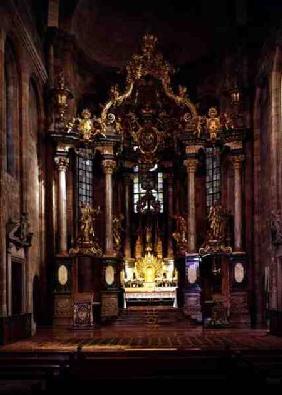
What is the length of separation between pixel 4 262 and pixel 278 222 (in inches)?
317

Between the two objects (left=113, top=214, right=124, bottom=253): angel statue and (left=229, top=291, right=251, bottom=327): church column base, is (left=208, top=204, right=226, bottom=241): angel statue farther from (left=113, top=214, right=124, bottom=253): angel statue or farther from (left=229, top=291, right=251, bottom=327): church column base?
(left=113, top=214, right=124, bottom=253): angel statue

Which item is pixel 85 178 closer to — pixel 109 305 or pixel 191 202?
pixel 191 202

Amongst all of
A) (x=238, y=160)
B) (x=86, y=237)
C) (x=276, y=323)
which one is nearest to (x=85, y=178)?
(x=86, y=237)

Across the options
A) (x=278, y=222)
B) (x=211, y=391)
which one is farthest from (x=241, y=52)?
(x=211, y=391)

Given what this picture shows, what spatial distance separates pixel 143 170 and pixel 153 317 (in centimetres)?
649

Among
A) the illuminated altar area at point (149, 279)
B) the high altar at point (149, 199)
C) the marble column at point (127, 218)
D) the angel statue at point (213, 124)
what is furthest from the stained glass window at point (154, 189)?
the angel statue at point (213, 124)

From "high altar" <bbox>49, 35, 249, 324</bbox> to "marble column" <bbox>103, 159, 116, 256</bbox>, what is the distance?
0.12 ft

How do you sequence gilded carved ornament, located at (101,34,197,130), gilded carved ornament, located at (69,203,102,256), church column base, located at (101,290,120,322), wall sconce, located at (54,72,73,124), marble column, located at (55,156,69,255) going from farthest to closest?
gilded carved ornament, located at (101,34,197,130)
church column base, located at (101,290,120,322)
gilded carved ornament, located at (69,203,102,256)
marble column, located at (55,156,69,255)
wall sconce, located at (54,72,73,124)

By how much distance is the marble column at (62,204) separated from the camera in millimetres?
28016

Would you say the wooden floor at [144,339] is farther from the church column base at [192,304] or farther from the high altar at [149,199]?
the high altar at [149,199]

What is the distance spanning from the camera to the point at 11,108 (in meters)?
23.3

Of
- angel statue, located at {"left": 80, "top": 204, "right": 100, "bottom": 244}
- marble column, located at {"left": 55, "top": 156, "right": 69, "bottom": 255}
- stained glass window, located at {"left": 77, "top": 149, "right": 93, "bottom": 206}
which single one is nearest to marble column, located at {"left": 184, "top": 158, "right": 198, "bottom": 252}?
angel statue, located at {"left": 80, "top": 204, "right": 100, "bottom": 244}

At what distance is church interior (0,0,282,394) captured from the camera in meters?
23.8

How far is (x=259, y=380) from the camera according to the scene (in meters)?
6.91
